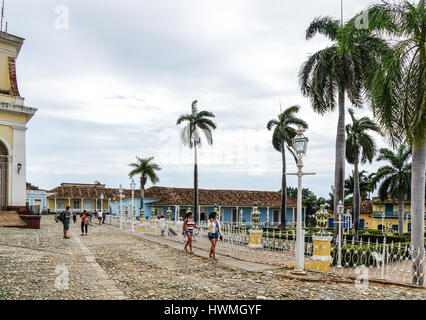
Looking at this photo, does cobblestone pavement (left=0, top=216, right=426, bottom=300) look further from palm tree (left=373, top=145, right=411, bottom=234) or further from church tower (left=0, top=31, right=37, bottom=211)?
palm tree (left=373, top=145, right=411, bottom=234)

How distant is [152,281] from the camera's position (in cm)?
816

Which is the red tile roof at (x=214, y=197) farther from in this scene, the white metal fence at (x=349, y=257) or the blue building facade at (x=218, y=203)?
the white metal fence at (x=349, y=257)

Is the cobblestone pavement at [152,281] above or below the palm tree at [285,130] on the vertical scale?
below

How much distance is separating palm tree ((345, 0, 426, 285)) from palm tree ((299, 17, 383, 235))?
7.87 m

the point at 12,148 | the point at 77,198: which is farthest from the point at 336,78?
the point at 77,198

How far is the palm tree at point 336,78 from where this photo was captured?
18.4 metres

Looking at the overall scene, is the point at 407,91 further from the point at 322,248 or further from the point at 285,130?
the point at 285,130

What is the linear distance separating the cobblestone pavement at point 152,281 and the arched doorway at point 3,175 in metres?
9.71

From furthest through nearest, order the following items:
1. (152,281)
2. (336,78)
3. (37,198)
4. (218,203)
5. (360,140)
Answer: (37,198) < (218,203) < (360,140) < (336,78) < (152,281)

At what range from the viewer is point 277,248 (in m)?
17.0

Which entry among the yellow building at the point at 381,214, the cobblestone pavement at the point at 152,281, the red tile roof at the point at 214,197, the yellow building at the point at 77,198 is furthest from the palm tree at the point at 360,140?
the yellow building at the point at 77,198

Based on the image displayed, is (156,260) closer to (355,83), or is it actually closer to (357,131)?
(355,83)

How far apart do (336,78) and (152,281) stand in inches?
564

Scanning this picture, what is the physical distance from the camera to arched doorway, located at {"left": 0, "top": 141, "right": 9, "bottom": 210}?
20438 mm
